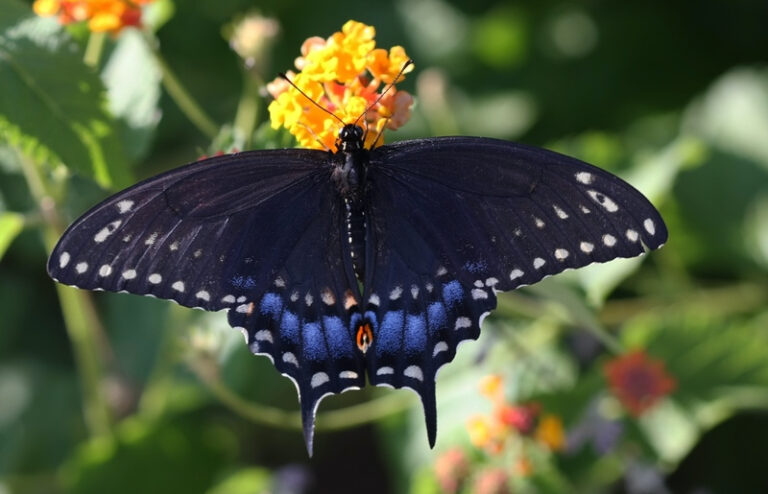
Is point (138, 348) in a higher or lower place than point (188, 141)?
lower

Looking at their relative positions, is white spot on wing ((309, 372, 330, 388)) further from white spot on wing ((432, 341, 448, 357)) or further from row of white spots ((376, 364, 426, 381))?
white spot on wing ((432, 341, 448, 357))

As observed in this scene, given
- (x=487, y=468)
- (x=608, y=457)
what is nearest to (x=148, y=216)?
(x=487, y=468)

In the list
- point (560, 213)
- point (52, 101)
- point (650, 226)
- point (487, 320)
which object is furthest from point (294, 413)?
point (650, 226)

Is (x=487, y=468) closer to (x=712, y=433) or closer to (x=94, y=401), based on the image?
(x=712, y=433)

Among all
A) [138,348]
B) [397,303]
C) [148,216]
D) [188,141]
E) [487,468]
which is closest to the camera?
[148,216]

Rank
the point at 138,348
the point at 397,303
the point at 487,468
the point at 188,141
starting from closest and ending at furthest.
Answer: the point at 397,303 → the point at 487,468 → the point at 138,348 → the point at 188,141

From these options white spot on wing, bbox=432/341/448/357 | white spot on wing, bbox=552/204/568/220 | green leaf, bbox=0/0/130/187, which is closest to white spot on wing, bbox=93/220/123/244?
green leaf, bbox=0/0/130/187

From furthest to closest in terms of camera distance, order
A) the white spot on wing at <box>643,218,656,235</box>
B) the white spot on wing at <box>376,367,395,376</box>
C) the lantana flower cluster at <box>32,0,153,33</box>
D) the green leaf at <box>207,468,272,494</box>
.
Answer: the green leaf at <box>207,468,272,494</box>, the lantana flower cluster at <box>32,0,153,33</box>, the white spot on wing at <box>376,367,395,376</box>, the white spot on wing at <box>643,218,656,235</box>
